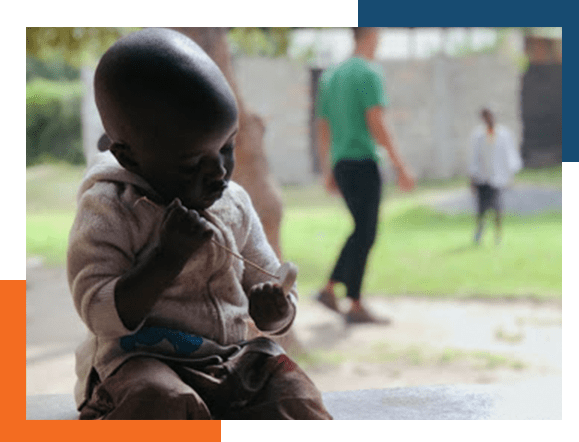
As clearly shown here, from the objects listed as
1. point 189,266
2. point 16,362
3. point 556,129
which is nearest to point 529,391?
point 189,266

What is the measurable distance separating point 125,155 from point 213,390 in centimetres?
38

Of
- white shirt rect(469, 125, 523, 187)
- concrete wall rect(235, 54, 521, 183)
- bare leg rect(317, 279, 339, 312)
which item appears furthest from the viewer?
concrete wall rect(235, 54, 521, 183)

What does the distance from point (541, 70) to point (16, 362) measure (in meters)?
9.09

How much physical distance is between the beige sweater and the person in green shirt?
2321mm

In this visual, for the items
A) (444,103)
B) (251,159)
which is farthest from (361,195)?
(444,103)

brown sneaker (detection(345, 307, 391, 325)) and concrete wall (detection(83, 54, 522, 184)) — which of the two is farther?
concrete wall (detection(83, 54, 522, 184))

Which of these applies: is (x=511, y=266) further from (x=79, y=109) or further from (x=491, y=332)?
(x=79, y=109)

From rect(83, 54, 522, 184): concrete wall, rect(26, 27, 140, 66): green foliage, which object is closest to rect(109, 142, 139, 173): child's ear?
rect(26, 27, 140, 66): green foliage

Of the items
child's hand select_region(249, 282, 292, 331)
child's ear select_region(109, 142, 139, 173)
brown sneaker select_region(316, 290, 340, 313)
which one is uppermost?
child's ear select_region(109, 142, 139, 173)

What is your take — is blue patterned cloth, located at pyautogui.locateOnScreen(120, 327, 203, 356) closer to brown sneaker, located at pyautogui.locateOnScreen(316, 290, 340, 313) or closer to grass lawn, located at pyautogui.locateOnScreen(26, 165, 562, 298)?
brown sneaker, located at pyautogui.locateOnScreen(316, 290, 340, 313)

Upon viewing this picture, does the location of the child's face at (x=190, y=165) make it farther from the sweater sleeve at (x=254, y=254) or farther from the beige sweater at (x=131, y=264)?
the sweater sleeve at (x=254, y=254)

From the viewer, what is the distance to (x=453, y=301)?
5.37 meters

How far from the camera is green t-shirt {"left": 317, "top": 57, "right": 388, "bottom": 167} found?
3566 millimetres

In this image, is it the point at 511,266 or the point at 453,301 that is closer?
the point at 453,301
